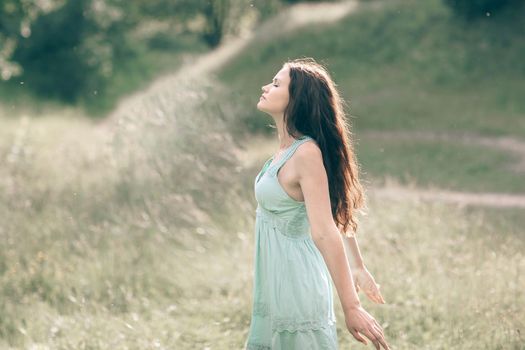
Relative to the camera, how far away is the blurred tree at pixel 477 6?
20.7 m

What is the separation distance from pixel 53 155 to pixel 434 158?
265 inches

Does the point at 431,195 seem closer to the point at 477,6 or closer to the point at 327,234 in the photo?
the point at 327,234

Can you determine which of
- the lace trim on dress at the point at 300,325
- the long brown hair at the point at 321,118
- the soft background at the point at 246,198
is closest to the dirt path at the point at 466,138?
the soft background at the point at 246,198

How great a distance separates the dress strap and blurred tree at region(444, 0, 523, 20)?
1864 centimetres

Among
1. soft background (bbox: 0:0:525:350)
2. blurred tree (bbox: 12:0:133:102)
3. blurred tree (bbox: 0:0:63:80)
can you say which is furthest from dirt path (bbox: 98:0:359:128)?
blurred tree (bbox: 0:0:63:80)

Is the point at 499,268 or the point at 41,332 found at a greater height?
the point at 499,268

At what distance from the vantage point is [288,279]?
3.27 metres

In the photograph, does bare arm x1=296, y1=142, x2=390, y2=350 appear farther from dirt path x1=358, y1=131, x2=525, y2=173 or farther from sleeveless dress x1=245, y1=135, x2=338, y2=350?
dirt path x1=358, y1=131, x2=525, y2=173

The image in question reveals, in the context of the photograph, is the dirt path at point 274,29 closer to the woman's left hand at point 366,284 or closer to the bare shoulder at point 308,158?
the woman's left hand at point 366,284

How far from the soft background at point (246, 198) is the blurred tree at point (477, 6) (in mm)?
63

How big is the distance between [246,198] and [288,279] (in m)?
4.96

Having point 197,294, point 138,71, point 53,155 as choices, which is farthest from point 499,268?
point 138,71

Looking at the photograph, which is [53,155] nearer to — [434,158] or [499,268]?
[434,158]

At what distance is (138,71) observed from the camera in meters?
31.2
